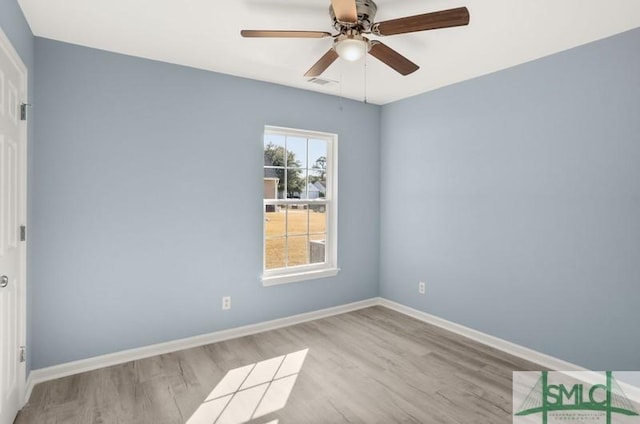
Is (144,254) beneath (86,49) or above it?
beneath

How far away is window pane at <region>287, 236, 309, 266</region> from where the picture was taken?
3.98 metres

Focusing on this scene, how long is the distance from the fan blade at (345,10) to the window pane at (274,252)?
2419 mm

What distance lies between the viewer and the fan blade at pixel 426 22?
1755 mm

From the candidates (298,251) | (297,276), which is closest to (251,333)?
(297,276)

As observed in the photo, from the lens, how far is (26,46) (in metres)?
2.37

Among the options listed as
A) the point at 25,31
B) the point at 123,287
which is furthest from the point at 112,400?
the point at 25,31

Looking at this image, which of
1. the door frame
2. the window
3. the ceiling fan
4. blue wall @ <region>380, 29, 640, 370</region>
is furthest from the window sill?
the ceiling fan

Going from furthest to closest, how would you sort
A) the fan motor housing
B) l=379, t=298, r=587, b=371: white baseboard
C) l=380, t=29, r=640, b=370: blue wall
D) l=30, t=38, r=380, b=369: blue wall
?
l=379, t=298, r=587, b=371: white baseboard
l=30, t=38, r=380, b=369: blue wall
l=380, t=29, r=640, b=370: blue wall
the fan motor housing

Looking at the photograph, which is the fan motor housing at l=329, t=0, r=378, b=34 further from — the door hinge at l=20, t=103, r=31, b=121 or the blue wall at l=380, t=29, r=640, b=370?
the door hinge at l=20, t=103, r=31, b=121

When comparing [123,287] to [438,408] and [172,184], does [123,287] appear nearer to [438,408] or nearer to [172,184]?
[172,184]

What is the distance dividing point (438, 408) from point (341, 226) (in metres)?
2.30

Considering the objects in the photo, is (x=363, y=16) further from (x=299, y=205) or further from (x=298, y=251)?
(x=298, y=251)

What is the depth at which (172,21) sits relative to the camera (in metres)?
2.41

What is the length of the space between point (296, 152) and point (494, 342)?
2.77 metres
